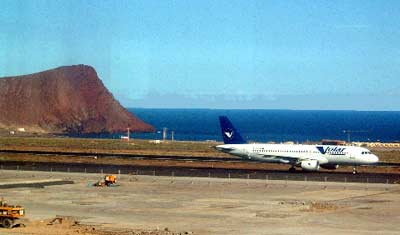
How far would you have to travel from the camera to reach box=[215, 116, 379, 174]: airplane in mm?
108438

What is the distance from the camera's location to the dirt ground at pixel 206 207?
183 feet

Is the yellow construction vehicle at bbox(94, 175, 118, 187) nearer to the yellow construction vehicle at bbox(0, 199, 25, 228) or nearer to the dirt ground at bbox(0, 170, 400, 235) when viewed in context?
the dirt ground at bbox(0, 170, 400, 235)

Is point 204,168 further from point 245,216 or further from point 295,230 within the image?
point 295,230

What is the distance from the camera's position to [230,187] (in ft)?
282

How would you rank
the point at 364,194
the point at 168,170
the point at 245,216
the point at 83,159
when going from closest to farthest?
the point at 245,216 < the point at 364,194 < the point at 168,170 < the point at 83,159

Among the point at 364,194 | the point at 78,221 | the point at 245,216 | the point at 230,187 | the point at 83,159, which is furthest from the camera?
the point at 83,159

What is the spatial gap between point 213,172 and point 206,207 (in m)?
35.6

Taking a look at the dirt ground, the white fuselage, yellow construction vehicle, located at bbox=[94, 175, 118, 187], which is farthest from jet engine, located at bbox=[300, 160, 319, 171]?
yellow construction vehicle, located at bbox=[94, 175, 118, 187]

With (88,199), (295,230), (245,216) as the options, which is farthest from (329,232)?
(88,199)

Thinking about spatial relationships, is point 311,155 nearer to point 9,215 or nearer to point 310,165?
point 310,165

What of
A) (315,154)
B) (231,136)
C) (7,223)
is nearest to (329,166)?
(315,154)

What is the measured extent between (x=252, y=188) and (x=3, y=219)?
3523 centimetres

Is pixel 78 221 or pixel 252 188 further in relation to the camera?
pixel 252 188

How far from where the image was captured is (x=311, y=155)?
10975 cm
